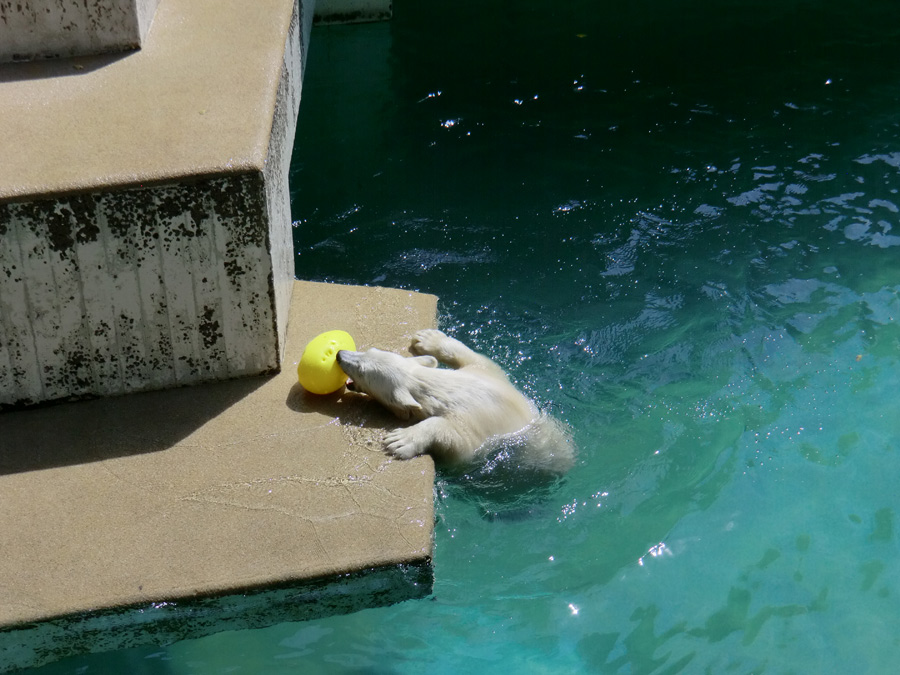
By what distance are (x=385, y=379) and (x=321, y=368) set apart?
28 centimetres

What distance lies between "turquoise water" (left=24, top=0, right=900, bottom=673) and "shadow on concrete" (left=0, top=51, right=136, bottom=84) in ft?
6.71

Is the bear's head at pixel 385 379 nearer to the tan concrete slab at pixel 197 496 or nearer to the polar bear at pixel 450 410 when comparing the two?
the polar bear at pixel 450 410

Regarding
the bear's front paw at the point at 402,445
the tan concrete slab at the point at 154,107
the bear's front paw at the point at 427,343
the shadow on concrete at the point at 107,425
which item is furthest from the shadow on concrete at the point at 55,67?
the bear's front paw at the point at 402,445

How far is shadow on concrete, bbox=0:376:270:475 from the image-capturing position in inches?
148

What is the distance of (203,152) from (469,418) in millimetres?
1556

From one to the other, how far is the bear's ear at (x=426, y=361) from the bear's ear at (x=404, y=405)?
254 mm

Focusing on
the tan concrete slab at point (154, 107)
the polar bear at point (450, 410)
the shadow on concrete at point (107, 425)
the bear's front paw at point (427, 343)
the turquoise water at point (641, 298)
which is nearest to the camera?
the tan concrete slab at point (154, 107)

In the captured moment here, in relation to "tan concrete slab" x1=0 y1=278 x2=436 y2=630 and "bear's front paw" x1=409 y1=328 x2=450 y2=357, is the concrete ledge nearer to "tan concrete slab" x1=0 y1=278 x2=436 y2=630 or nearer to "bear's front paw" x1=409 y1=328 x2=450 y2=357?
"tan concrete slab" x1=0 y1=278 x2=436 y2=630

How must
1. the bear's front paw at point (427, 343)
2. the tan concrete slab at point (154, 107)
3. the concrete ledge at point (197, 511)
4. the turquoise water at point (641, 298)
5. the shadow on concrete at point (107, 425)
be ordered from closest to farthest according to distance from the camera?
the concrete ledge at point (197, 511) → the tan concrete slab at point (154, 107) → the shadow on concrete at point (107, 425) → the turquoise water at point (641, 298) → the bear's front paw at point (427, 343)

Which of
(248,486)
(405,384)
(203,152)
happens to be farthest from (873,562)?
(203,152)

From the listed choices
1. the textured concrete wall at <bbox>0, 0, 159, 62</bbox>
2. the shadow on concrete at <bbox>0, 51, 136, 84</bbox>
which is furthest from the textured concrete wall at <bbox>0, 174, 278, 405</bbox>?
the textured concrete wall at <bbox>0, 0, 159, 62</bbox>

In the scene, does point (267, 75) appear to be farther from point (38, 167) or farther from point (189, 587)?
point (189, 587)

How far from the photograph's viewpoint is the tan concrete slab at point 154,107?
11.8 feet

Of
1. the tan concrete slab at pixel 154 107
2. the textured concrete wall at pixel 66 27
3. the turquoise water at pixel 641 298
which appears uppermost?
the textured concrete wall at pixel 66 27
